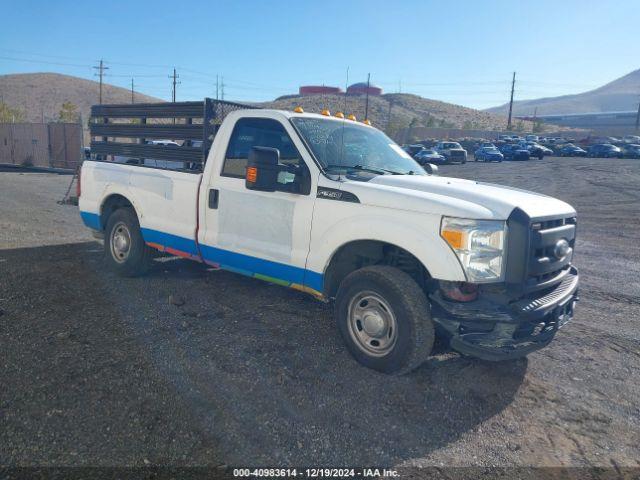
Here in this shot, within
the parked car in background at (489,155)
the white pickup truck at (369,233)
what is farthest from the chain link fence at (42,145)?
the parked car in background at (489,155)

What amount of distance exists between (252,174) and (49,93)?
122 metres

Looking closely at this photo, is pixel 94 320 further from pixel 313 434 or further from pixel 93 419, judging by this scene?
pixel 313 434

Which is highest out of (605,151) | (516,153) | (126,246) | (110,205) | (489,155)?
(605,151)

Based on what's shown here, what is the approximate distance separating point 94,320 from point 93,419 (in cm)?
Result: 177

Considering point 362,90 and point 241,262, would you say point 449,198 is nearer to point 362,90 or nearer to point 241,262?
point 241,262

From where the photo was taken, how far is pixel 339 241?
13.3 feet

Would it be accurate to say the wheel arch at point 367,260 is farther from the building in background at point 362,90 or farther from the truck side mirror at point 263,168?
the building in background at point 362,90

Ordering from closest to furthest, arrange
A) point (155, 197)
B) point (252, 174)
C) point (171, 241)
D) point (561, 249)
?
point (561, 249) < point (252, 174) < point (171, 241) < point (155, 197)

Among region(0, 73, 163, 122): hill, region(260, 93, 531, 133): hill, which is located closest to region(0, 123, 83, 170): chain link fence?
region(260, 93, 531, 133): hill

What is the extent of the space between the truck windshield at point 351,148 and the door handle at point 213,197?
109 cm

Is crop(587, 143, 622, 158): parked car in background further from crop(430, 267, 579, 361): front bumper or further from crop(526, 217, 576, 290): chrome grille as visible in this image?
crop(430, 267, 579, 361): front bumper

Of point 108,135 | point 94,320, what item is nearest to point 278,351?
point 94,320

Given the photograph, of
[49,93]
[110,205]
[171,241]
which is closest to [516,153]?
[110,205]

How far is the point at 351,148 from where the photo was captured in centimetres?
473
